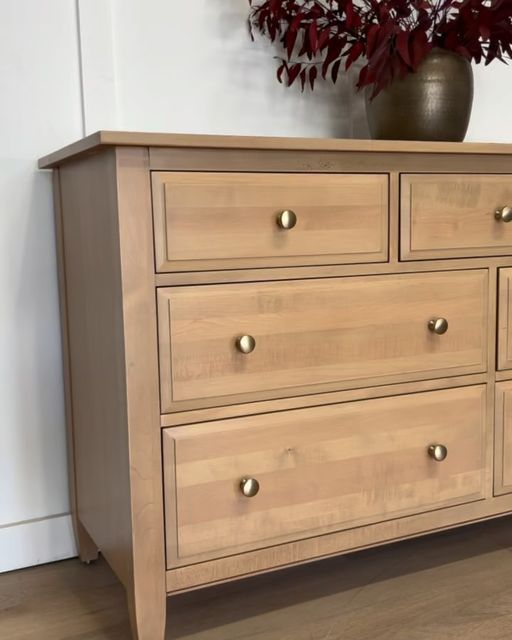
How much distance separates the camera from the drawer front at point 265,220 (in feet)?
3.81

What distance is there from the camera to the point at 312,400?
1299mm

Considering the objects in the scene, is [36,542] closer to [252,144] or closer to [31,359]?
[31,359]

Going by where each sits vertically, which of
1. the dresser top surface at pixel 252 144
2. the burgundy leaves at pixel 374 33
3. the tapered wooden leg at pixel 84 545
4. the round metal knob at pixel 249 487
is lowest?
the tapered wooden leg at pixel 84 545

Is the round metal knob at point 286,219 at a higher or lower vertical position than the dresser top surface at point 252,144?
lower

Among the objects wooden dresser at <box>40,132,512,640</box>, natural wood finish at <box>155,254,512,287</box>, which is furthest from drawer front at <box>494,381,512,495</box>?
natural wood finish at <box>155,254,512,287</box>

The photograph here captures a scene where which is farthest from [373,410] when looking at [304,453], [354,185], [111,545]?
[111,545]

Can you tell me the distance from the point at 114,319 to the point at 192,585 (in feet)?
1.50

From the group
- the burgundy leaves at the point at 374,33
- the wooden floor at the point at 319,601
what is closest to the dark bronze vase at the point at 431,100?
the burgundy leaves at the point at 374,33

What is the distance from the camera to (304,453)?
4.25 feet

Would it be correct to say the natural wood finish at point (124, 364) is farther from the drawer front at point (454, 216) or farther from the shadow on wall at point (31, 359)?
the drawer front at point (454, 216)

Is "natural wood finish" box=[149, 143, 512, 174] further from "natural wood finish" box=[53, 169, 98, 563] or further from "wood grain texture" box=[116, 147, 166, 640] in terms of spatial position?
"natural wood finish" box=[53, 169, 98, 563]

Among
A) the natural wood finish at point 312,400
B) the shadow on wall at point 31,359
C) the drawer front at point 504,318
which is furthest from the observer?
the shadow on wall at point 31,359

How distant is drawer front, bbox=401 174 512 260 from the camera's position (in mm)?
1347

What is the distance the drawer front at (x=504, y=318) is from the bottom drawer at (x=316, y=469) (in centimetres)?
8
